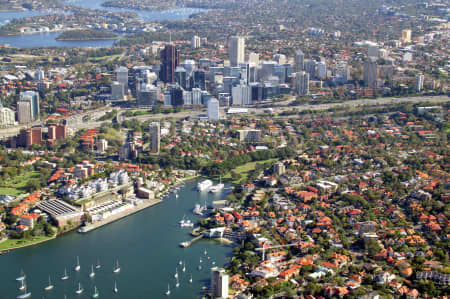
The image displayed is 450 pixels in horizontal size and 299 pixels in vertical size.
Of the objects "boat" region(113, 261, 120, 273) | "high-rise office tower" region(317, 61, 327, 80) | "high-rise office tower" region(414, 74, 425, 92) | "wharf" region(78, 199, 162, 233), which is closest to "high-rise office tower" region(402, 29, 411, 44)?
"high-rise office tower" region(317, 61, 327, 80)

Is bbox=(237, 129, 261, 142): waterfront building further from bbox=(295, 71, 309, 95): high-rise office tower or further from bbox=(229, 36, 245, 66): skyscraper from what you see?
bbox=(229, 36, 245, 66): skyscraper

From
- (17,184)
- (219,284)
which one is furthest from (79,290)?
(17,184)

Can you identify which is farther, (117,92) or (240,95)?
(117,92)

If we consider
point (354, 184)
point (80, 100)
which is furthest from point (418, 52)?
point (354, 184)

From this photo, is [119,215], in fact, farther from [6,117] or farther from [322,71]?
[322,71]

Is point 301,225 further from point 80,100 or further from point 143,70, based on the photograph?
point 143,70
